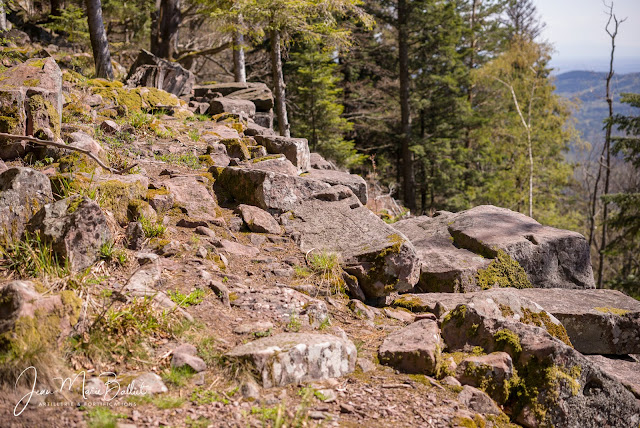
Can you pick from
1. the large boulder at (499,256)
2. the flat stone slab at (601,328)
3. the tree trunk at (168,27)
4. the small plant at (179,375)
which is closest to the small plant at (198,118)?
the large boulder at (499,256)

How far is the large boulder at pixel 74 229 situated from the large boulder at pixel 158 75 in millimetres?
7704

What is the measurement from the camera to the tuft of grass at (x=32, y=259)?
328 centimetres

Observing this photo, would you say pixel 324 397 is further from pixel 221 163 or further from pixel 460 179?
pixel 460 179

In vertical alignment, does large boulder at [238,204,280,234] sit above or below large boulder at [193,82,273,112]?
below

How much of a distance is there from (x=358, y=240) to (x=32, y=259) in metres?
3.12

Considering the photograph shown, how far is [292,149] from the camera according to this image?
7770mm

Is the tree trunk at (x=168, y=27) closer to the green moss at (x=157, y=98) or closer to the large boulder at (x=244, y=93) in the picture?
the large boulder at (x=244, y=93)

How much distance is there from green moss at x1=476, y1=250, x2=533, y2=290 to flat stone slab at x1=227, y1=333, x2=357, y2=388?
113 inches

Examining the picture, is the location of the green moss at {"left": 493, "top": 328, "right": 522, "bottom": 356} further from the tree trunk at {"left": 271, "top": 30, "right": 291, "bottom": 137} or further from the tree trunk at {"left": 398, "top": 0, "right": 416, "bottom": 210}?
the tree trunk at {"left": 398, "top": 0, "right": 416, "bottom": 210}

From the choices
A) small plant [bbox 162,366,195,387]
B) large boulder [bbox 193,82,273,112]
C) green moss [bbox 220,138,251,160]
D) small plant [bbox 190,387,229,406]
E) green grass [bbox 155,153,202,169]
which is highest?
large boulder [bbox 193,82,273,112]

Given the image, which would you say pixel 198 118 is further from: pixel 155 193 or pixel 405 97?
pixel 405 97

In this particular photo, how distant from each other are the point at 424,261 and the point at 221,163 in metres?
3.40

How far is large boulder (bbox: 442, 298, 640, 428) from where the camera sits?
319 cm

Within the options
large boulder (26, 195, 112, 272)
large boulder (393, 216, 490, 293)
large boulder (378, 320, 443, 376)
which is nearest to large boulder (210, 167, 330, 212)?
large boulder (393, 216, 490, 293)
